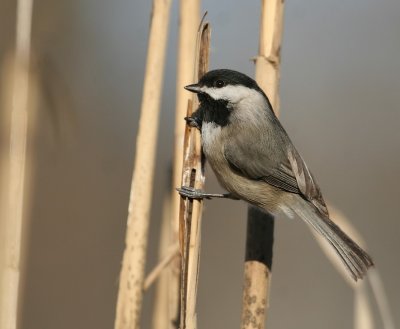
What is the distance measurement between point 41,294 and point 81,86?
4.05ft

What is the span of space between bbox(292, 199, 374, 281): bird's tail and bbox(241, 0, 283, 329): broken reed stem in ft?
0.84

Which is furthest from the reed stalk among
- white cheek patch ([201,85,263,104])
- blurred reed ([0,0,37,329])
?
blurred reed ([0,0,37,329])

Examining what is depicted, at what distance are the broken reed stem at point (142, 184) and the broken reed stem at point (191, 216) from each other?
0.41 ft

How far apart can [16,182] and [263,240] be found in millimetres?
813

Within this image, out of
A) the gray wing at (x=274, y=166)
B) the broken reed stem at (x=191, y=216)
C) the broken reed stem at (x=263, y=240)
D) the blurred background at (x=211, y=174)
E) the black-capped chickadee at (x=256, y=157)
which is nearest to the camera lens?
the broken reed stem at (x=191, y=216)

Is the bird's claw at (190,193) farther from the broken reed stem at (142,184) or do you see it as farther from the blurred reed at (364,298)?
the blurred reed at (364,298)

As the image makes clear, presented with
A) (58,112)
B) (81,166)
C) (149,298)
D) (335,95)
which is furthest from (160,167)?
(58,112)

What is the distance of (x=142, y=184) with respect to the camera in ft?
6.27

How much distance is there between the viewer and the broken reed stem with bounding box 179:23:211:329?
1.67 m

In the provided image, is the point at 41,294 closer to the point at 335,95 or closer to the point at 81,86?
the point at 81,86

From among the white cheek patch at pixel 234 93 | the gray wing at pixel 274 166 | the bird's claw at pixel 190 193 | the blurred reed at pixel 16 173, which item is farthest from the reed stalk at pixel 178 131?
the blurred reed at pixel 16 173

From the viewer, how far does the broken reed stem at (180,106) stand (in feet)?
6.53

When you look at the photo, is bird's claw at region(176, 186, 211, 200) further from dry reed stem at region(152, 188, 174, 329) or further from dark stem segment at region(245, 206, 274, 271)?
dry reed stem at region(152, 188, 174, 329)

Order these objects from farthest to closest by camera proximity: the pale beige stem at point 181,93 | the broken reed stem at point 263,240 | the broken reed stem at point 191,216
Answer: the pale beige stem at point 181,93, the broken reed stem at point 263,240, the broken reed stem at point 191,216
